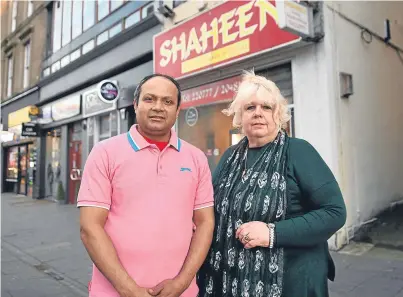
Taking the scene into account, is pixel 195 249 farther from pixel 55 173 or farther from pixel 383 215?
pixel 55 173

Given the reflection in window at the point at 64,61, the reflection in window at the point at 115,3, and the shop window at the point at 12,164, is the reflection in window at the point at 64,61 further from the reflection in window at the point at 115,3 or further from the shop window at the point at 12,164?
the shop window at the point at 12,164

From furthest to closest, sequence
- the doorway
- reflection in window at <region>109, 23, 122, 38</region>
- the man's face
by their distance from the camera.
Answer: the doorway, reflection in window at <region>109, 23, 122, 38</region>, the man's face

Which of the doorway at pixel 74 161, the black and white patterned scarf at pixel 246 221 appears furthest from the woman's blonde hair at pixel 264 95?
the doorway at pixel 74 161

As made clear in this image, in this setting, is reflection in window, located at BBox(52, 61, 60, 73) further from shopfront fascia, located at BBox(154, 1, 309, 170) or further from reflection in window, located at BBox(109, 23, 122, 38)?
shopfront fascia, located at BBox(154, 1, 309, 170)

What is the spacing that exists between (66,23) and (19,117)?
612 centimetres

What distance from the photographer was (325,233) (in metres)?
1.65

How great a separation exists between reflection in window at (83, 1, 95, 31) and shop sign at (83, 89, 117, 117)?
2.61 meters

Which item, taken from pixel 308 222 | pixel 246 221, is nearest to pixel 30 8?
pixel 246 221

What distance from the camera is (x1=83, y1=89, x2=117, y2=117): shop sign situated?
11.5m

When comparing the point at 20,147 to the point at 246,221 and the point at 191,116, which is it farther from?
the point at 246,221

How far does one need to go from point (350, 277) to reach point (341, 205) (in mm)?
3274

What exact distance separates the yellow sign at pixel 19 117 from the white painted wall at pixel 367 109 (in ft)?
48.4

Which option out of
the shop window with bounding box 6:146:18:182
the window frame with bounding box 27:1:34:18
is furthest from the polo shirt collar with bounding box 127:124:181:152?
the shop window with bounding box 6:146:18:182

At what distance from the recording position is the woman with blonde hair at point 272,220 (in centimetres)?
164
